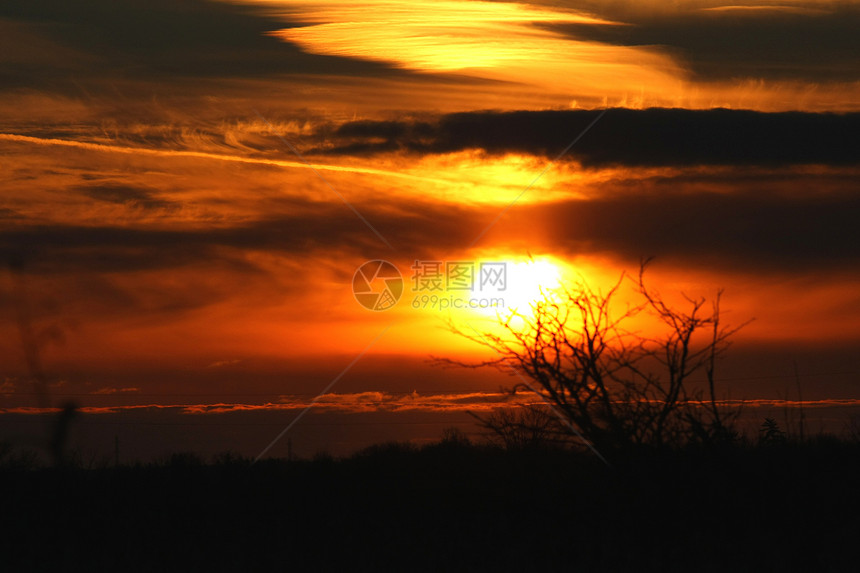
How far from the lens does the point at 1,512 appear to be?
594 inches

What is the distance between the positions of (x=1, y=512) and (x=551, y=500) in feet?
29.5

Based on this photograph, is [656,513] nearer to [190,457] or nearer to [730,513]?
[730,513]

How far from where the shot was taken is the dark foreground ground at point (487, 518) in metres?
11.1

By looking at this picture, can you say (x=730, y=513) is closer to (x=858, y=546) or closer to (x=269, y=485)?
(x=858, y=546)

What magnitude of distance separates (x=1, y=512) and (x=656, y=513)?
413 inches

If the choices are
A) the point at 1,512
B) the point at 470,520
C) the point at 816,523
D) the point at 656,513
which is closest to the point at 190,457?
the point at 1,512

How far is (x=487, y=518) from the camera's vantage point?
1399cm

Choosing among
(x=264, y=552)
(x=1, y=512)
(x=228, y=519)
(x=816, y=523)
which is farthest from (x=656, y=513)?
(x=1, y=512)

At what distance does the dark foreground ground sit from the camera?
36.5ft

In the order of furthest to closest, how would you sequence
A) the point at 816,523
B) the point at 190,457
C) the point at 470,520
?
1. the point at 190,457
2. the point at 470,520
3. the point at 816,523

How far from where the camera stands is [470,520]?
45.8ft

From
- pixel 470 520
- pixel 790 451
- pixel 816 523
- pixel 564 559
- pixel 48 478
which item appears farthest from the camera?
pixel 48 478

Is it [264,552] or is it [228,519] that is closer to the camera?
[264,552]

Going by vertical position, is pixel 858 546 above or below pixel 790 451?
below
